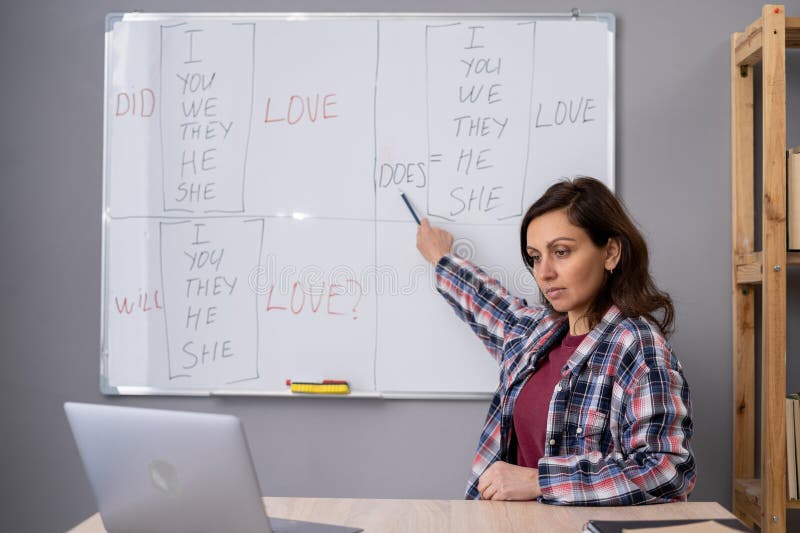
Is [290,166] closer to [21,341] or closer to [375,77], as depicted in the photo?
[375,77]

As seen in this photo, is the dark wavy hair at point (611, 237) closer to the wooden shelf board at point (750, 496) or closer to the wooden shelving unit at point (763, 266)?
the wooden shelving unit at point (763, 266)

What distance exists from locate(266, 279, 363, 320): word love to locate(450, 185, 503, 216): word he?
37 centimetres

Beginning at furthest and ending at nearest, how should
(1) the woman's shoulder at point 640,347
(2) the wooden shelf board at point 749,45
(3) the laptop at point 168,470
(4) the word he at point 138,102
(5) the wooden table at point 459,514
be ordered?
(4) the word he at point 138,102 < (2) the wooden shelf board at point 749,45 < (1) the woman's shoulder at point 640,347 < (5) the wooden table at point 459,514 < (3) the laptop at point 168,470

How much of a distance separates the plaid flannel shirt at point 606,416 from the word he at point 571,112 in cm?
60

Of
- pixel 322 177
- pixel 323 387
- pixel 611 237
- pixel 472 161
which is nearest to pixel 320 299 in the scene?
pixel 323 387

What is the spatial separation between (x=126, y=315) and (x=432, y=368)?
35.6 inches

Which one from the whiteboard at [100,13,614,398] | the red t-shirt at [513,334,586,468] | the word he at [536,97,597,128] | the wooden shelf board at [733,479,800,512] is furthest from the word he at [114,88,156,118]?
the wooden shelf board at [733,479,800,512]

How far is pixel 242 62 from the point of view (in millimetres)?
2232

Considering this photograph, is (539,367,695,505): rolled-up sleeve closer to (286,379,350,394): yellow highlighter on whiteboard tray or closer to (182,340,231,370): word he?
(286,379,350,394): yellow highlighter on whiteboard tray

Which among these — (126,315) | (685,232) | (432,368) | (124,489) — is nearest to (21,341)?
(126,315)

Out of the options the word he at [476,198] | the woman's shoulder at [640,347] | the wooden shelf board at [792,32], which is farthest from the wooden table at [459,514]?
the wooden shelf board at [792,32]

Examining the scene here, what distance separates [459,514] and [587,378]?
0.45m

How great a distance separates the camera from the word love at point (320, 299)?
2.20 metres

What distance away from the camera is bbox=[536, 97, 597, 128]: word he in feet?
7.10
